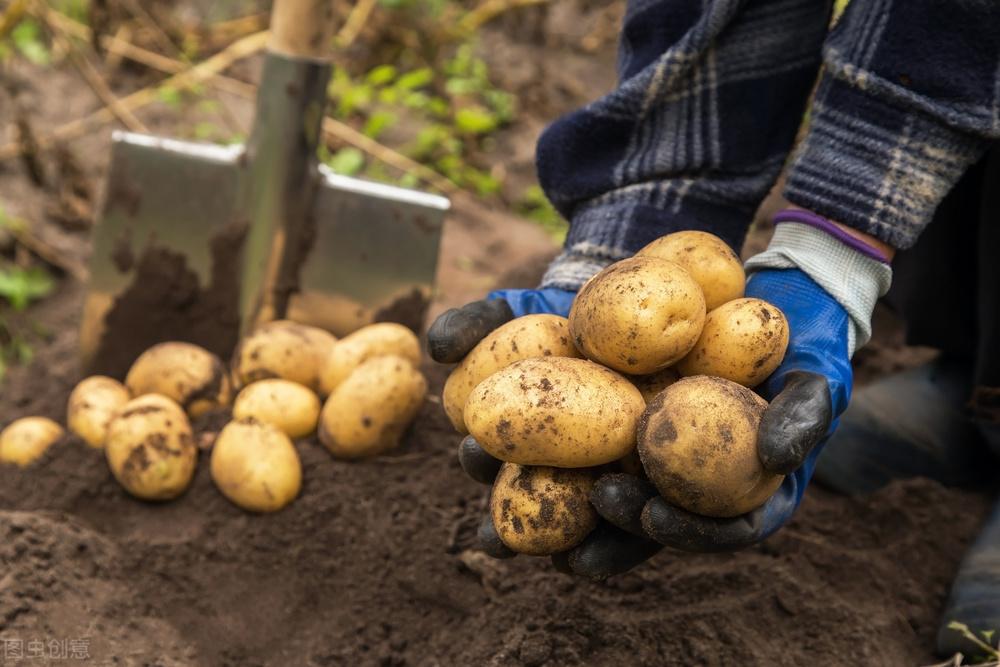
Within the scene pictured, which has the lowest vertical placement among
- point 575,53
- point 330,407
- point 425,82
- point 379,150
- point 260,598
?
point 260,598

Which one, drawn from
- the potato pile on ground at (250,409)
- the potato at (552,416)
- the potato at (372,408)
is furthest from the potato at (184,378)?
the potato at (552,416)

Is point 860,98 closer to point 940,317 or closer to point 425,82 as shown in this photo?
point 940,317

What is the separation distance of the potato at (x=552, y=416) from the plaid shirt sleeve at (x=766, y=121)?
1.34ft

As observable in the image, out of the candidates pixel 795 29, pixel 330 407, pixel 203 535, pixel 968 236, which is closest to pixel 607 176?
pixel 795 29

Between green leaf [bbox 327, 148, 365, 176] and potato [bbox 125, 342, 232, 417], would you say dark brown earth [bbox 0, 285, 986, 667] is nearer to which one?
potato [bbox 125, 342, 232, 417]

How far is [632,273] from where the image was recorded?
132 centimetres

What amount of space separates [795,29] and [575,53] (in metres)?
3.32

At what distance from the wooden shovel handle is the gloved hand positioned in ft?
4.95

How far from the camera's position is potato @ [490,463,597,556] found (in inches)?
Result: 50.3

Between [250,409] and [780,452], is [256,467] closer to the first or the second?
[250,409]

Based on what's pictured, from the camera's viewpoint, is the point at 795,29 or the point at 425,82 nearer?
the point at 795,29

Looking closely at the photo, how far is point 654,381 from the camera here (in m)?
1.42

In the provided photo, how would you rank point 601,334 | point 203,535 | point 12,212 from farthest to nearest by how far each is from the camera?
point 12,212
point 203,535
point 601,334

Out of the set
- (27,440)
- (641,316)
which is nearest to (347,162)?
(27,440)
